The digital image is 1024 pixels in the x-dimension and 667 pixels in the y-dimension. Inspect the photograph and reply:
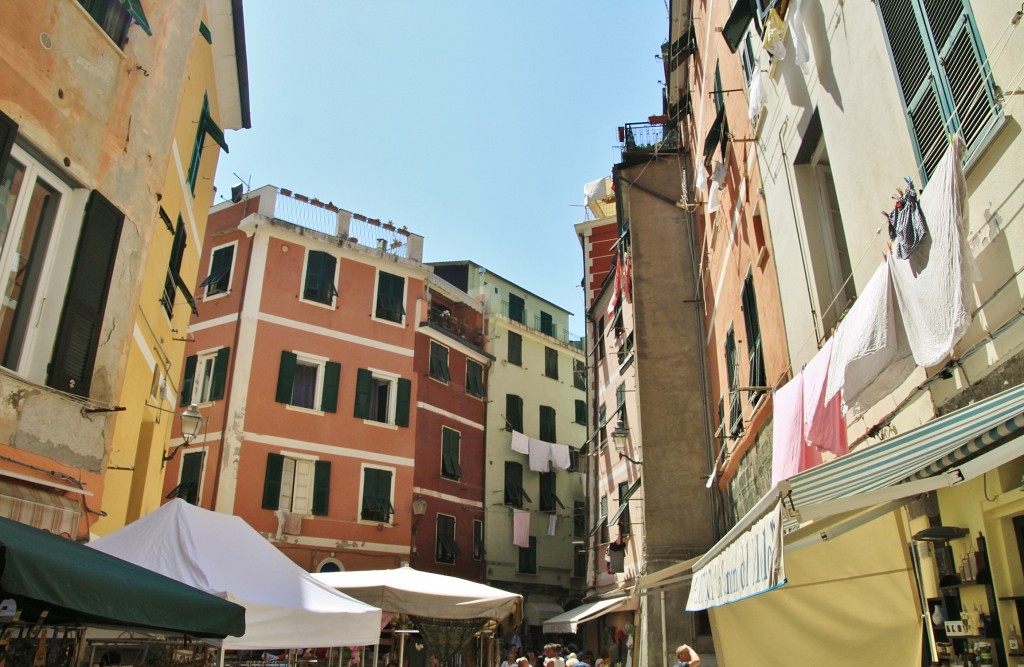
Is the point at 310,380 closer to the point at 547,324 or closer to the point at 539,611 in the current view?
the point at 539,611

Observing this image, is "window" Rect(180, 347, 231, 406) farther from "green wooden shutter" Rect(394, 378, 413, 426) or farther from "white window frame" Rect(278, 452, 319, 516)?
"green wooden shutter" Rect(394, 378, 413, 426)

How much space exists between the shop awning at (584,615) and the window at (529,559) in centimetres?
726

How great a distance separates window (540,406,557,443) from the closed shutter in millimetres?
27462

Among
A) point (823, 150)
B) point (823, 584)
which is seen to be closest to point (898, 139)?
point (823, 150)

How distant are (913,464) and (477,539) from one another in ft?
86.9

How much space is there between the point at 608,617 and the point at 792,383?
19.0 metres

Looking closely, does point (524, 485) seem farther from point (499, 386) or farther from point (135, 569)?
point (135, 569)

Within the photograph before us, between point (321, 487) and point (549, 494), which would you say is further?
point (549, 494)

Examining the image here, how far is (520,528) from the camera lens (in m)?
30.3

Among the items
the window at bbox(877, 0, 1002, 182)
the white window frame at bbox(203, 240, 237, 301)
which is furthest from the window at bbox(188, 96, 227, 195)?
the white window frame at bbox(203, 240, 237, 301)

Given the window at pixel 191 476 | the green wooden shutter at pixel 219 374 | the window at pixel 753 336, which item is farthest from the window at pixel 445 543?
the window at pixel 753 336

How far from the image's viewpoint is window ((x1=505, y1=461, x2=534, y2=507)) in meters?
Answer: 31.2

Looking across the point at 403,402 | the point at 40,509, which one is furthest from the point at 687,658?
the point at 403,402

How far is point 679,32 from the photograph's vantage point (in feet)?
55.8
